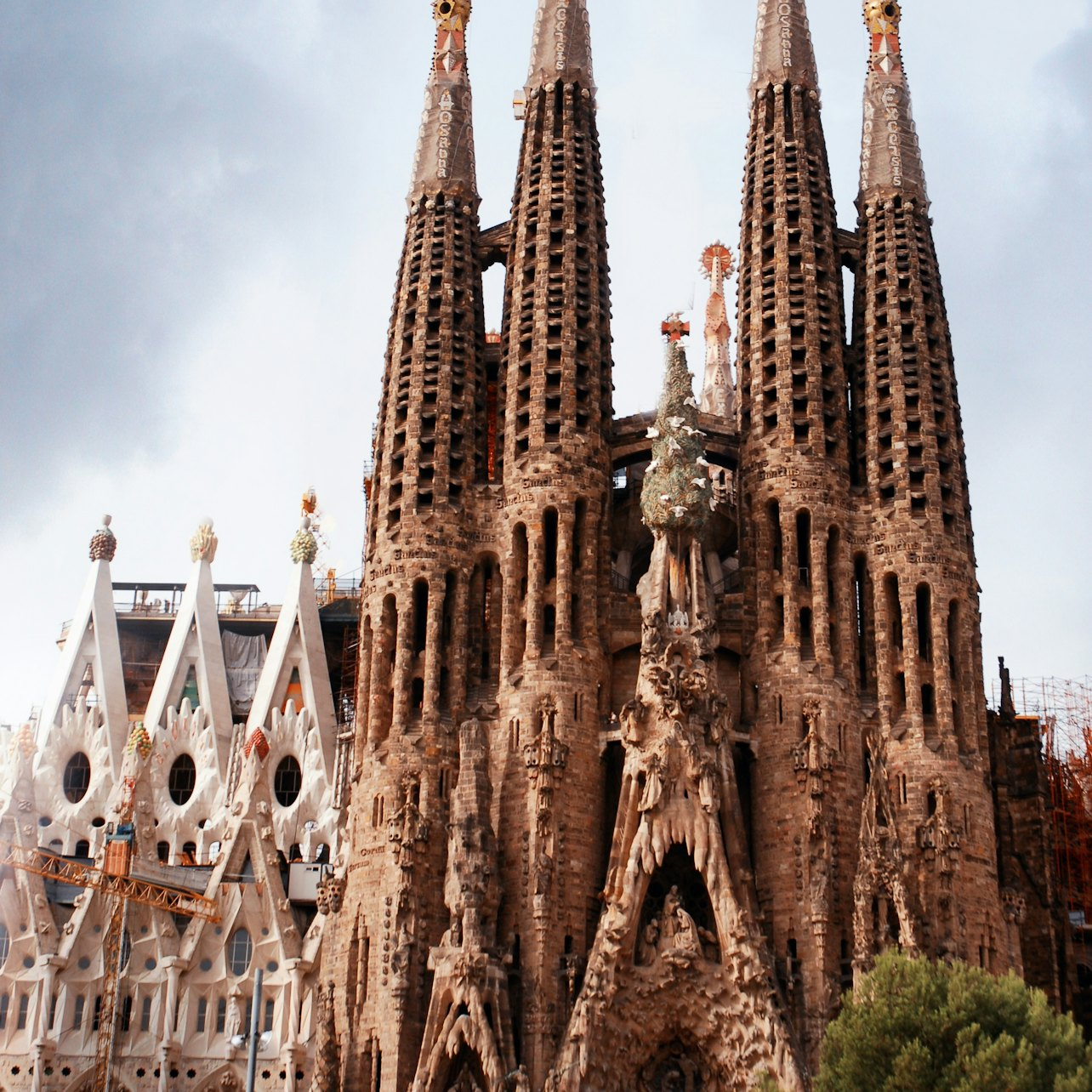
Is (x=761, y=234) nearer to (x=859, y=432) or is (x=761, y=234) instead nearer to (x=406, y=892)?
(x=859, y=432)

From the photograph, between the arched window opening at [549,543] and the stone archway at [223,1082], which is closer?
the arched window opening at [549,543]

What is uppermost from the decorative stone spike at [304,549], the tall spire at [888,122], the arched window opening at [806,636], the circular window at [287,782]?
the tall spire at [888,122]

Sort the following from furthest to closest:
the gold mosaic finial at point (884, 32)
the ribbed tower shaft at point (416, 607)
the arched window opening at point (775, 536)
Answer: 1. the gold mosaic finial at point (884, 32)
2. the arched window opening at point (775, 536)
3. the ribbed tower shaft at point (416, 607)

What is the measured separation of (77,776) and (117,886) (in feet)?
24.4

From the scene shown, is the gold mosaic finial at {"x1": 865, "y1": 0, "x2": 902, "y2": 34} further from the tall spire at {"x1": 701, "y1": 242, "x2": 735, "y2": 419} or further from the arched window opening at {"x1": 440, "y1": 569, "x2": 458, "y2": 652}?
the arched window opening at {"x1": 440, "y1": 569, "x2": 458, "y2": 652}

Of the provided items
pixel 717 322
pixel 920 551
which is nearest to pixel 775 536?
pixel 920 551

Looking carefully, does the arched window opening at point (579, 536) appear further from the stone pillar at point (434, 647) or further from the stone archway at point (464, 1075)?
the stone archway at point (464, 1075)

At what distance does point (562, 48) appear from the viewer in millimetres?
51125

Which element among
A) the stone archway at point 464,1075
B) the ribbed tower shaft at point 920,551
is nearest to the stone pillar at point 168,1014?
the stone archway at point 464,1075

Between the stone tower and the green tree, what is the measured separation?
6081 millimetres

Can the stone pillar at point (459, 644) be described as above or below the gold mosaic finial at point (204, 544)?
below

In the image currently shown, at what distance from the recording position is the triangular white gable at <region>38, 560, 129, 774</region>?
57.1 m

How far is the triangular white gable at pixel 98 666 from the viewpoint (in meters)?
57.1

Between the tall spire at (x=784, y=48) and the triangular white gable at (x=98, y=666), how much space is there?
25.2 m
